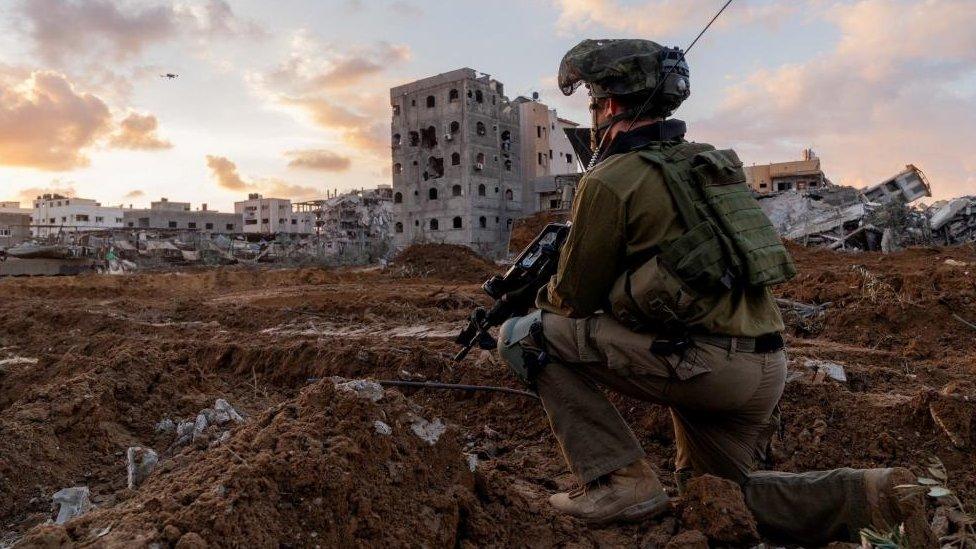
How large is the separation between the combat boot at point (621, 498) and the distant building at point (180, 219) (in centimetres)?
7227

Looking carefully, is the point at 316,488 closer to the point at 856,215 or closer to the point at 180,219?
the point at 856,215

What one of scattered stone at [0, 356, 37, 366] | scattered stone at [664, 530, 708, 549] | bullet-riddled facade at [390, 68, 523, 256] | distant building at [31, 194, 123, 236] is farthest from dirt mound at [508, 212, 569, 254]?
distant building at [31, 194, 123, 236]

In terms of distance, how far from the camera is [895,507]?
2623 mm

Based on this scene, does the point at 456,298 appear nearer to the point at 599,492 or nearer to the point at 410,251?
the point at 599,492

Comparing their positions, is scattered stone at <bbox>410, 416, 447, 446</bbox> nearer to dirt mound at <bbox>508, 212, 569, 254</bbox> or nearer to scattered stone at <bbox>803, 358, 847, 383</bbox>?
scattered stone at <bbox>803, 358, 847, 383</bbox>

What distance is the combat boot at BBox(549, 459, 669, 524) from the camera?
2928 millimetres

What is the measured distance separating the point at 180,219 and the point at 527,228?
51.8m

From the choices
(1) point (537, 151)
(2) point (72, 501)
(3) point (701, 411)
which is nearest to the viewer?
(3) point (701, 411)

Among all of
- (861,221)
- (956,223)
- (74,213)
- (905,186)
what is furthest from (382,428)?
(74,213)

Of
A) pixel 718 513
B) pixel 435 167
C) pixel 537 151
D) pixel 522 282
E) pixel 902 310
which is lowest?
pixel 718 513

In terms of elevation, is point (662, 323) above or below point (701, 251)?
below

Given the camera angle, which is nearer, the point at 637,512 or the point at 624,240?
the point at 624,240

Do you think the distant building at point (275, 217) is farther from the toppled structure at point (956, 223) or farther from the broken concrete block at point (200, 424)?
the broken concrete block at point (200, 424)

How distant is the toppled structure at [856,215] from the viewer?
21969 millimetres
